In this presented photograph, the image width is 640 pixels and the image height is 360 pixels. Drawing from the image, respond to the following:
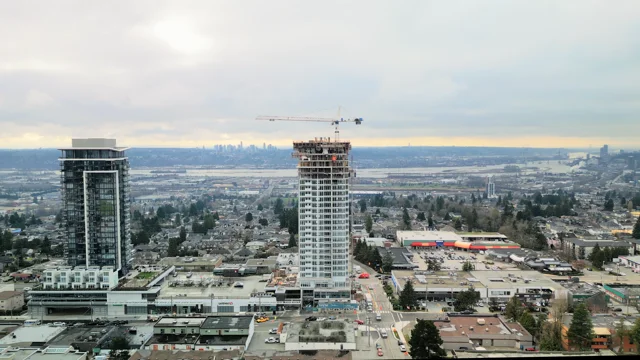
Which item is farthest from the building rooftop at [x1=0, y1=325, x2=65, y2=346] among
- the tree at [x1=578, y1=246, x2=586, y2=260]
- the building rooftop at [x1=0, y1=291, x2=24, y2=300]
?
the tree at [x1=578, y1=246, x2=586, y2=260]

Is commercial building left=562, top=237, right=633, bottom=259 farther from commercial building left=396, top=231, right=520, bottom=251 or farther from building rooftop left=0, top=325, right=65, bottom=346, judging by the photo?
building rooftop left=0, top=325, right=65, bottom=346

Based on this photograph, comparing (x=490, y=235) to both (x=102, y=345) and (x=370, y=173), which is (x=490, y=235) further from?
(x=370, y=173)

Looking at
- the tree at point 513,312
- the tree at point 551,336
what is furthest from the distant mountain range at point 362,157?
the tree at point 551,336

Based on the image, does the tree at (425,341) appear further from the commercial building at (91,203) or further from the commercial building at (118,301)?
the commercial building at (91,203)

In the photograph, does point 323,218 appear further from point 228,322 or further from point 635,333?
point 635,333

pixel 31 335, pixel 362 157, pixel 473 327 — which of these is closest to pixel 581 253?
pixel 473 327
